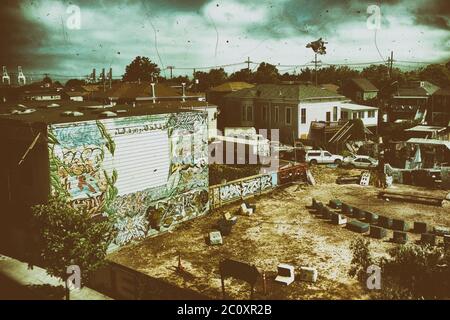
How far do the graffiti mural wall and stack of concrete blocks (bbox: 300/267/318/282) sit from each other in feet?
29.9

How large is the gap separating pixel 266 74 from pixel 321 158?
5946 centimetres

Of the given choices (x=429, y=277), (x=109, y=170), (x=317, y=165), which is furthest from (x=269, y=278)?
(x=317, y=165)

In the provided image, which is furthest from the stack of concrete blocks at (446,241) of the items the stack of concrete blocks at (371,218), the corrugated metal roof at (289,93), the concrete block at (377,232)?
the corrugated metal roof at (289,93)

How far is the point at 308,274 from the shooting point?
56.6 ft

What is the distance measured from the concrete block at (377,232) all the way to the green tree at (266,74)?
71.7m

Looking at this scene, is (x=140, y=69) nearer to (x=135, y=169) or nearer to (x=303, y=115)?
(x=303, y=115)

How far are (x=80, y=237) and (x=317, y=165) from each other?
97.9 feet

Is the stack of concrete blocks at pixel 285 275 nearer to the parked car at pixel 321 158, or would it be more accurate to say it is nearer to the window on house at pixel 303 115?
the parked car at pixel 321 158

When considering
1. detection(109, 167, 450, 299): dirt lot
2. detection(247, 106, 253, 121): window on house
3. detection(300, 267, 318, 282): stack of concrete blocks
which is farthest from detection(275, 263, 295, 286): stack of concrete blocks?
detection(247, 106, 253, 121): window on house

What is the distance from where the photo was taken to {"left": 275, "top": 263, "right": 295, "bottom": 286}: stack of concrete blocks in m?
17.1

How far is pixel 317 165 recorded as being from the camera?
40812 mm

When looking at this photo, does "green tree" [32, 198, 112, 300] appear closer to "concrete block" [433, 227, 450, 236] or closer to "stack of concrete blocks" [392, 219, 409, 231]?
"stack of concrete blocks" [392, 219, 409, 231]

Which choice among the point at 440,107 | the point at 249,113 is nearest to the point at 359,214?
the point at 249,113
